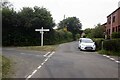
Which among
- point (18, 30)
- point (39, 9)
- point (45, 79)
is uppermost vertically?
point (39, 9)

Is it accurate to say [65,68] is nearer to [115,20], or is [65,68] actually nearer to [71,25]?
[115,20]

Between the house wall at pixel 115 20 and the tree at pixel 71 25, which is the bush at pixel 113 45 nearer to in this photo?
the house wall at pixel 115 20

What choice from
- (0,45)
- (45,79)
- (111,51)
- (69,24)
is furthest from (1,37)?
(69,24)

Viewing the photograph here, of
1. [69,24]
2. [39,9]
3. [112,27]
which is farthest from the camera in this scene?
[69,24]

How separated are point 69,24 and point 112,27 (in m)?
41.2

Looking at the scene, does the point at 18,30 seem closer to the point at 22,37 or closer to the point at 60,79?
the point at 22,37

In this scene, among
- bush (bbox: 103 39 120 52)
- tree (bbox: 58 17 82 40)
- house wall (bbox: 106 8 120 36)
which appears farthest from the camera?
tree (bbox: 58 17 82 40)

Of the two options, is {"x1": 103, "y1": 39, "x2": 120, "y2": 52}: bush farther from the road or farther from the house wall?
the house wall

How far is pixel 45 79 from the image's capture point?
11125 mm

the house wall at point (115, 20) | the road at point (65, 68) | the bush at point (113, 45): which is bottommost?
the road at point (65, 68)

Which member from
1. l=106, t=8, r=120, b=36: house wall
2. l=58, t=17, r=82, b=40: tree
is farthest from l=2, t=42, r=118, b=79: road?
l=58, t=17, r=82, b=40: tree

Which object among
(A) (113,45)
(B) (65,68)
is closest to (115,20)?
(A) (113,45)

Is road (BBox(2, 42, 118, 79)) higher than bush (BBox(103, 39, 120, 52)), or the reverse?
bush (BBox(103, 39, 120, 52))

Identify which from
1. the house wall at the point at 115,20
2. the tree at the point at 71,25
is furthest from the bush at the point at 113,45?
the tree at the point at 71,25
